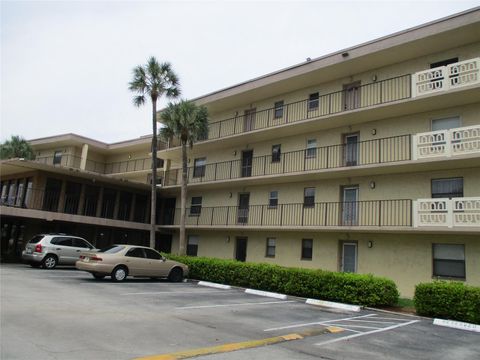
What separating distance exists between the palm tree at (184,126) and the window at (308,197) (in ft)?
23.0

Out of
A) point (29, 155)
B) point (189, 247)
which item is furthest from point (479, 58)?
point (29, 155)

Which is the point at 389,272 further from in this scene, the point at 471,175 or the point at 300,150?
the point at 300,150

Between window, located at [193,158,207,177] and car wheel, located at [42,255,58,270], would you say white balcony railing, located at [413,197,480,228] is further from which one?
car wheel, located at [42,255,58,270]

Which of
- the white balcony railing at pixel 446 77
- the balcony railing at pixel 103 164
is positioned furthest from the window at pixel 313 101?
the balcony railing at pixel 103 164

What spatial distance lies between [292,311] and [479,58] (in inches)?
465

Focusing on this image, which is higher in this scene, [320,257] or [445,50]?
[445,50]

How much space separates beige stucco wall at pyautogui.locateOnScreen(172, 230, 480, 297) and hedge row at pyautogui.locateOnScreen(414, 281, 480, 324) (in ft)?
11.4

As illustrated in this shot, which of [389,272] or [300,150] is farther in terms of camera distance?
[300,150]

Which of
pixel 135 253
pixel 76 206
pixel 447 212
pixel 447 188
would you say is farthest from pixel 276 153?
pixel 76 206

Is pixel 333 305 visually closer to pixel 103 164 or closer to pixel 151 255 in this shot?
pixel 151 255

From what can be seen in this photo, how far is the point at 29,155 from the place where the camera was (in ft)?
119

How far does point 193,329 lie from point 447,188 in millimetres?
12685

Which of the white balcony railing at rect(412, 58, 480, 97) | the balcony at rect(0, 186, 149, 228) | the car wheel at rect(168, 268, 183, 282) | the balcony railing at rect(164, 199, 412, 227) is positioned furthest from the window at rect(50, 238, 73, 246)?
the white balcony railing at rect(412, 58, 480, 97)

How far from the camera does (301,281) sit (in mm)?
16375
